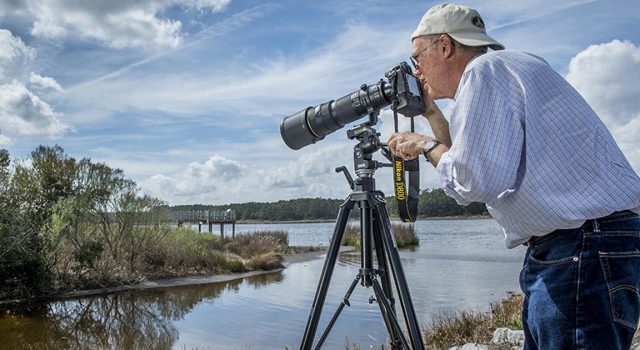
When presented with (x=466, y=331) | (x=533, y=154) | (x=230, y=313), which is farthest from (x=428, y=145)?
(x=230, y=313)

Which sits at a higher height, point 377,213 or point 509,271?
point 377,213

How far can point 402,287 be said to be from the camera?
100 inches

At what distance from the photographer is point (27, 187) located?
15102mm

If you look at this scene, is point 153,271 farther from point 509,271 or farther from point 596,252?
point 596,252

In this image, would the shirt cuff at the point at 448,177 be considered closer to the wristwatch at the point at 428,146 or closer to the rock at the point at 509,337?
the wristwatch at the point at 428,146

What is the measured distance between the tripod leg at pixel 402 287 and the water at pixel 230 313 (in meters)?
3.89

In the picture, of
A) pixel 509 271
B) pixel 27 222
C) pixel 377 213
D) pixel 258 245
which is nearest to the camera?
pixel 377 213

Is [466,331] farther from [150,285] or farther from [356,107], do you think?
[150,285]

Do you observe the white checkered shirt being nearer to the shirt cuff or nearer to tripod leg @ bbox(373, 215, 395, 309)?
the shirt cuff

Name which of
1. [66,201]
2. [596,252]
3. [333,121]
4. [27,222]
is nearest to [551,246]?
[596,252]

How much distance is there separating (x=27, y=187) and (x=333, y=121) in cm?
1479

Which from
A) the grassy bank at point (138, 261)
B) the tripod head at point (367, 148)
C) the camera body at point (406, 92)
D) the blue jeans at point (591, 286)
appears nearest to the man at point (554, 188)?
the blue jeans at point (591, 286)

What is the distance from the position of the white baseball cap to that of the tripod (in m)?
1.31

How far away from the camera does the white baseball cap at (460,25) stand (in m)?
1.51
